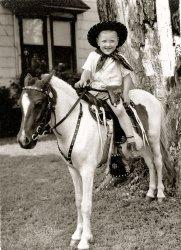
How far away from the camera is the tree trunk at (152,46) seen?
22.8 feet

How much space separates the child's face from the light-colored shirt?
0.40 feet

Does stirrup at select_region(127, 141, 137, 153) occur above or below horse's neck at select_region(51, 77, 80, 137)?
below

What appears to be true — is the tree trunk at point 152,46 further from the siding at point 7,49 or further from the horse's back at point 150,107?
the siding at point 7,49

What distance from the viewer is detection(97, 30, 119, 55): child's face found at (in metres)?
5.46

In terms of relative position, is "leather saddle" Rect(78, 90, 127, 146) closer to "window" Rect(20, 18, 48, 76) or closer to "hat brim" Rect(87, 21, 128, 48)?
"hat brim" Rect(87, 21, 128, 48)

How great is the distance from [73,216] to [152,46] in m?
2.98

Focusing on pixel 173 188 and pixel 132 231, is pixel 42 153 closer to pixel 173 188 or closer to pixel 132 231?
pixel 173 188

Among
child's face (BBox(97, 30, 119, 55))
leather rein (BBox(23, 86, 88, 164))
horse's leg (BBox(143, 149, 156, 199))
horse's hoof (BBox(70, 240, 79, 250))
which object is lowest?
horse's hoof (BBox(70, 240, 79, 250))

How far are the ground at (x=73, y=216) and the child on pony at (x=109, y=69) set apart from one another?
46.7 inches

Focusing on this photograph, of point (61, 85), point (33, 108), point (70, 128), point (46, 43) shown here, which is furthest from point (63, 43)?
point (33, 108)

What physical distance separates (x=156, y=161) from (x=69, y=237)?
1872mm

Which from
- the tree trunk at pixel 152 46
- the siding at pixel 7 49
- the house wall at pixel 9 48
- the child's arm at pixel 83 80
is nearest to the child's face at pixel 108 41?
the child's arm at pixel 83 80

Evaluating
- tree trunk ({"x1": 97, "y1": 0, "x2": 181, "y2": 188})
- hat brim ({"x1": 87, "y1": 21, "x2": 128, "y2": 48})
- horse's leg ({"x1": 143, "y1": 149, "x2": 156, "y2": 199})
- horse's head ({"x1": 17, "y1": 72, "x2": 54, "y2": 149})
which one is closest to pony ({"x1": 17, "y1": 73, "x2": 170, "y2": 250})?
horse's head ({"x1": 17, "y1": 72, "x2": 54, "y2": 149})

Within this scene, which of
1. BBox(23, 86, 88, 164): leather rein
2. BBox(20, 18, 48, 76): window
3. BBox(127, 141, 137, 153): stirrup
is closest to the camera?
BBox(23, 86, 88, 164): leather rein
